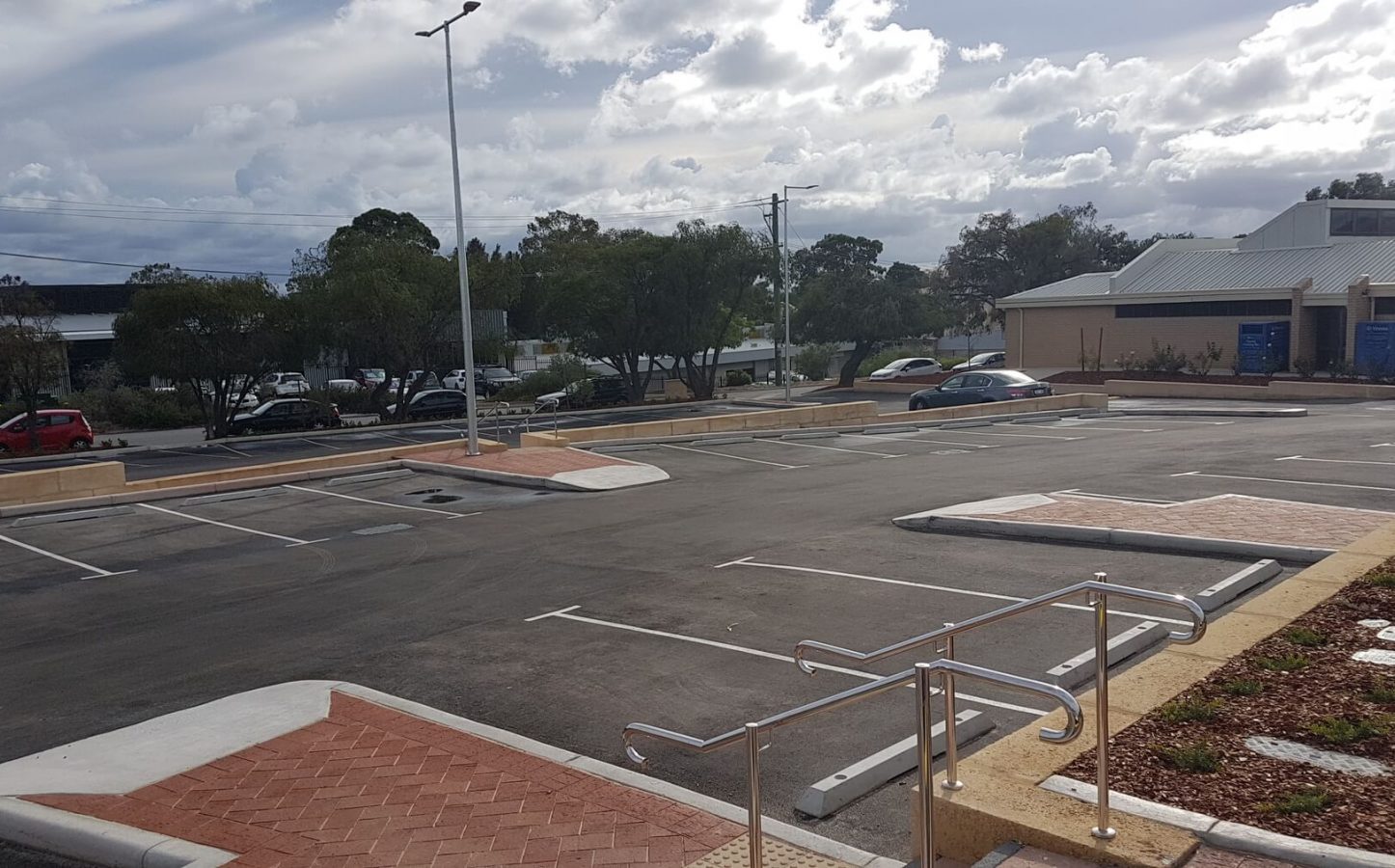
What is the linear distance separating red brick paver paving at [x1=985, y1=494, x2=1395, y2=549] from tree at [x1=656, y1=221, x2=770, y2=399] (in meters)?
36.8

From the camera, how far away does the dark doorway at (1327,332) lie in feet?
145

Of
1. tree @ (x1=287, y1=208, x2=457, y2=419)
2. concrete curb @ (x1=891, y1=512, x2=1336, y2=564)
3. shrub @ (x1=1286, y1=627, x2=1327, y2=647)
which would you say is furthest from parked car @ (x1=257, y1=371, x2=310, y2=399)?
shrub @ (x1=1286, y1=627, x2=1327, y2=647)

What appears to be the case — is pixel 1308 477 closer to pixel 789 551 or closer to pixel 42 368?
pixel 789 551

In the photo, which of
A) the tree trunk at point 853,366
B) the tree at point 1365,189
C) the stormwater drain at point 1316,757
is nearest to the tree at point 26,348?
the tree trunk at point 853,366

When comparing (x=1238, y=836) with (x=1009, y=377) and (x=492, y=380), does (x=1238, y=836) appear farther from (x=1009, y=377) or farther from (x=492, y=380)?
Result: (x=492, y=380)

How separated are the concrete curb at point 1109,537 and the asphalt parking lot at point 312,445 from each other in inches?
690

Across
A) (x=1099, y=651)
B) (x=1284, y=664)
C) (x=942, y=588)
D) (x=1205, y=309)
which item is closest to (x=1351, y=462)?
(x=942, y=588)

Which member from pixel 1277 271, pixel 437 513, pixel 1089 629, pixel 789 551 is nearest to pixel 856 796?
pixel 1089 629

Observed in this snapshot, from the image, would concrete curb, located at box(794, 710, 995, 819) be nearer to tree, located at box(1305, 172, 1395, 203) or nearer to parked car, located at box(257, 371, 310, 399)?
parked car, located at box(257, 371, 310, 399)

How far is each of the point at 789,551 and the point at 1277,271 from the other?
41.8 metres

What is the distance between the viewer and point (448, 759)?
7.09 metres

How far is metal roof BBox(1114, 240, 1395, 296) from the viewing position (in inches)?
1766

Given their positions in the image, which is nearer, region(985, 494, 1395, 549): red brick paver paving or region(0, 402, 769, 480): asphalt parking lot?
region(985, 494, 1395, 549): red brick paver paving

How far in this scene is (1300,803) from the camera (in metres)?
4.86
